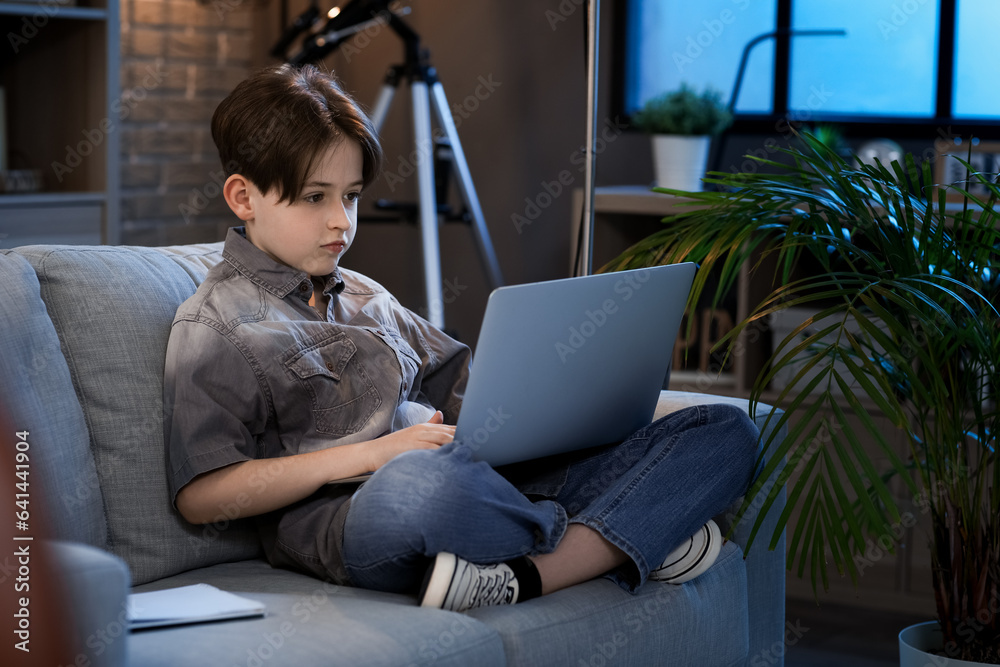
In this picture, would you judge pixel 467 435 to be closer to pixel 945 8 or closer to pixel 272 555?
pixel 272 555

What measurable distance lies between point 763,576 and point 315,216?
85 centimetres

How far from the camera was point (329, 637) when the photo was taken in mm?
1094

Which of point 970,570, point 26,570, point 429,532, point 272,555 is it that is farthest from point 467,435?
point 970,570

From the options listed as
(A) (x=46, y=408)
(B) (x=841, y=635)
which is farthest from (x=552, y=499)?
(B) (x=841, y=635)

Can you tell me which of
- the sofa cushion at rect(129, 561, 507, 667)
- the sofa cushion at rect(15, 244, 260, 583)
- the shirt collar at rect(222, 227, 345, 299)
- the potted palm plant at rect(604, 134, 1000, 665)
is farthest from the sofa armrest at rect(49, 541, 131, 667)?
the potted palm plant at rect(604, 134, 1000, 665)

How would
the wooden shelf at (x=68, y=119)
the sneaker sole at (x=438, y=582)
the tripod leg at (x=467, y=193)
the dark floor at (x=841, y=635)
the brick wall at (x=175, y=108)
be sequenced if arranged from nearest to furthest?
the sneaker sole at (x=438, y=582)
the dark floor at (x=841, y=635)
the wooden shelf at (x=68, y=119)
the tripod leg at (x=467, y=193)
the brick wall at (x=175, y=108)

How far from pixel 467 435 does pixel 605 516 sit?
21cm

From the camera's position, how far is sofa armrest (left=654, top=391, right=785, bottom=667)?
165cm

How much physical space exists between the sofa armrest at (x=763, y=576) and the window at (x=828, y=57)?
142 centimetres

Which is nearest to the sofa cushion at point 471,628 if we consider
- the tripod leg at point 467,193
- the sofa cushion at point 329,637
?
the sofa cushion at point 329,637

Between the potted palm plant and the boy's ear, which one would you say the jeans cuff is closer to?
the potted palm plant

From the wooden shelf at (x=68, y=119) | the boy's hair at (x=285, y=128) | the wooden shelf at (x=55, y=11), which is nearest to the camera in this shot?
the boy's hair at (x=285, y=128)

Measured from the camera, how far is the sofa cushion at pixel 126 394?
52.7 inches

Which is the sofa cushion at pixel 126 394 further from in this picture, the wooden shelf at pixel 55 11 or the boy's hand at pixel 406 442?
the wooden shelf at pixel 55 11
